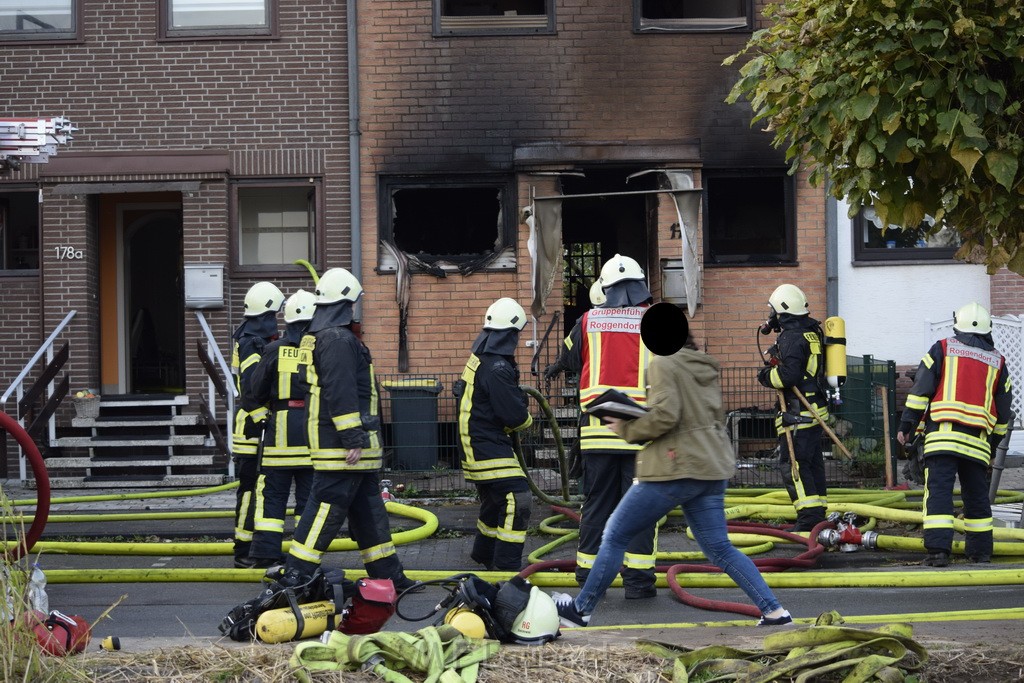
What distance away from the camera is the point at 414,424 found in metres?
12.5

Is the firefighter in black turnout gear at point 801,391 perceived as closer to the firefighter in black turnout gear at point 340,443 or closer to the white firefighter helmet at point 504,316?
the white firefighter helmet at point 504,316

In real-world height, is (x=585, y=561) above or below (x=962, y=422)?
below

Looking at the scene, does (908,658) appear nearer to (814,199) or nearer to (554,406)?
(554,406)

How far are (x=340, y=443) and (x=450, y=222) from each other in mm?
7327

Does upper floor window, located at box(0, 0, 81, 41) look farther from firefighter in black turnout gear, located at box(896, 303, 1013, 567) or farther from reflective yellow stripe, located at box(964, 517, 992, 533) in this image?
reflective yellow stripe, located at box(964, 517, 992, 533)

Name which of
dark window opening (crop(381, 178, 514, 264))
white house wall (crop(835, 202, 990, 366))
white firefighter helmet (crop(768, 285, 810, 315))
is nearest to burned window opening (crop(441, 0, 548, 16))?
Answer: dark window opening (crop(381, 178, 514, 264))

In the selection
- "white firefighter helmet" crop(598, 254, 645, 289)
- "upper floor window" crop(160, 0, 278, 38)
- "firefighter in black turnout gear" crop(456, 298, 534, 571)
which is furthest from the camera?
"upper floor window" crop(160, 0, 278, 38)

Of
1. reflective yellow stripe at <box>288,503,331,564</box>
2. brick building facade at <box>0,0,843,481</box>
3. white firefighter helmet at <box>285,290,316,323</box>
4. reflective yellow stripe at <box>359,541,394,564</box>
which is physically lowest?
reflective yellow stripe at <box>359,541,394,564</box>

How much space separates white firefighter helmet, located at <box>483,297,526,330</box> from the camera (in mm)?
8250

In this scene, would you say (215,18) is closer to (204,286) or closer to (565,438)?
(204,286)

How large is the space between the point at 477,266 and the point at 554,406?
70.6 inches

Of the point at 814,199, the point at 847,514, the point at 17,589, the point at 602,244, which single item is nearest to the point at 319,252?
the point at 602,244

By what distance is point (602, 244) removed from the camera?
16.3 metres

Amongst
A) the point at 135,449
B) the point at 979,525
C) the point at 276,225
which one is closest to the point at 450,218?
the point at 276,225
